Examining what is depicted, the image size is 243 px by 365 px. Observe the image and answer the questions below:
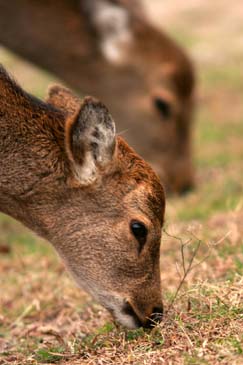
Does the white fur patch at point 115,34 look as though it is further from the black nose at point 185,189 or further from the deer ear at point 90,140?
the deer ear at point 90,140

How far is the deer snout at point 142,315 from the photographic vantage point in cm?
577

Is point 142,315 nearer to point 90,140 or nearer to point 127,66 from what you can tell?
point 90,140

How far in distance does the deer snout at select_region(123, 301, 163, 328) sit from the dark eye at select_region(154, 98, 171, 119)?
647cm

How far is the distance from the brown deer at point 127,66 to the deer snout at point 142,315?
6.34 meters

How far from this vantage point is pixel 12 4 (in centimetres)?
1155

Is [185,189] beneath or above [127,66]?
beneath

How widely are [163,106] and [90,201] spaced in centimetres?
626

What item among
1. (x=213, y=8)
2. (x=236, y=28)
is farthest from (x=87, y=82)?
(x=213, y=8)

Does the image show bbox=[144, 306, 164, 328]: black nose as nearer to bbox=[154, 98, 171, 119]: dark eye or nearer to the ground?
the ground

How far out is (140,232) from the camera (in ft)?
19.2

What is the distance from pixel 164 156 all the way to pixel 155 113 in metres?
0.58

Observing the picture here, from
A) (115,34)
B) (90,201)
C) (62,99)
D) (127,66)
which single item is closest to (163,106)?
(127,66)

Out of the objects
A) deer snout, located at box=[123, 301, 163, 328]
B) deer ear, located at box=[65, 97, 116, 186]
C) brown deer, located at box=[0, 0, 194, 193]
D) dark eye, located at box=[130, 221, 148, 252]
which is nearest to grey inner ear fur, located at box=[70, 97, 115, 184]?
deer ear, located at box=[65, 97, 116, 186]

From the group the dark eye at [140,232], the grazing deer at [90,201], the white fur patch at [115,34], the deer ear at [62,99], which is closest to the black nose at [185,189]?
the white fur patch at [115,34]
